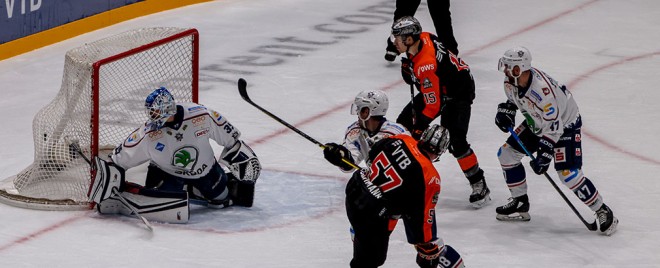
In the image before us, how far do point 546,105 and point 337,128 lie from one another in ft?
7.21

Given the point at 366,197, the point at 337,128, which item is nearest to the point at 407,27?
the point at 366,197

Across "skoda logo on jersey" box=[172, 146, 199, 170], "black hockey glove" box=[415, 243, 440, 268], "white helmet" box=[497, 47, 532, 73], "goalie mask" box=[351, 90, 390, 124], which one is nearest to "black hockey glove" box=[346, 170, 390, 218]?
"black hockey glove" box=[415, 243, 440, 268]

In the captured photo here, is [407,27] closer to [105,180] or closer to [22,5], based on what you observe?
[105,180]

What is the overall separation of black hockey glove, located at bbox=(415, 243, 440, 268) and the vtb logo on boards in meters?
4.64

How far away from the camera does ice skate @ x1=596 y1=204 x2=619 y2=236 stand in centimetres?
650

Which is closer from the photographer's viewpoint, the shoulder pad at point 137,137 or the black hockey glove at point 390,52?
the shoulder pad at point 137,137

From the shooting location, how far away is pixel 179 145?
6492 millimetres

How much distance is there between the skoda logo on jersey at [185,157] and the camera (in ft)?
21.3

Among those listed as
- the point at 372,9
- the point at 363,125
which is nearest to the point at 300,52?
the point at 372,9

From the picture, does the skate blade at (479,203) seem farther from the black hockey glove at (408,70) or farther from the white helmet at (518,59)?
the white helmet at (518,59)

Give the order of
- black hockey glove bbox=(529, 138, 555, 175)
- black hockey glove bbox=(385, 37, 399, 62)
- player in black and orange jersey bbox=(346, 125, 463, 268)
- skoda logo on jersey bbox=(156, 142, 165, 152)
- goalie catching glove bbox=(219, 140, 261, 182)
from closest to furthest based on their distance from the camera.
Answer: player in black and orange jersey bbox=(346, 125, 463, 268), black hockey glove bbox=(529, 138, 555, 175), skoda logo on jersey bbox=(156, 142, 165, 152), goalie catching glove bbox=(219, 140, 261, 182), black hockey glove bbox=(385, 37, 399, 62)

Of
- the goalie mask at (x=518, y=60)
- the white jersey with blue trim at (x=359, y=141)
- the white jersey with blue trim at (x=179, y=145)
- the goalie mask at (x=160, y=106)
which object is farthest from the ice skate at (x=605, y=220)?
the goalie mask at (x=160, y=106)

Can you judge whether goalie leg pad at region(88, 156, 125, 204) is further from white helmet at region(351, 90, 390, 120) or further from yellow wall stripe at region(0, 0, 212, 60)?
yellow wall stripe at region(0, 0, 212, 60)

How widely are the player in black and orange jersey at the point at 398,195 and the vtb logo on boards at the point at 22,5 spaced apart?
4.43 metres
